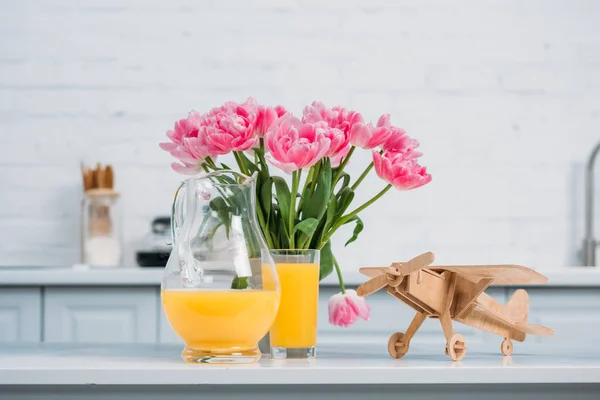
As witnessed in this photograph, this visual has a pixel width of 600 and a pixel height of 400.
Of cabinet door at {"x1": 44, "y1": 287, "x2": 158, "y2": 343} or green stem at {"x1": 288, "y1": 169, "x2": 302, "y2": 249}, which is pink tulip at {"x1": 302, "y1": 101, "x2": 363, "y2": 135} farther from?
cabinet door at {"x1": 44, "y1": 287, "x2": 158, "y2": 343}

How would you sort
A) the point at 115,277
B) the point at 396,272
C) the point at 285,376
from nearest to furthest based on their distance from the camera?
the point at 285,376 < the point at 396,272 < the point at 115,277

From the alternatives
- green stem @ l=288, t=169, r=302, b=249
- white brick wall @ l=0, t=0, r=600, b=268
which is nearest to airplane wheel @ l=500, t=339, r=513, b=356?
green stem @ l=288, t=169, r=302, b=249

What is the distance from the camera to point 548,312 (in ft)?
7.89

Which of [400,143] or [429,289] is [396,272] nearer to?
[429,289]

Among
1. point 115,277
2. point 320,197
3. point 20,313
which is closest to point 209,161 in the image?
point 320,197

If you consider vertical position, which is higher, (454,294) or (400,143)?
(400,143)

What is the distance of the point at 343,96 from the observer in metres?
2.95

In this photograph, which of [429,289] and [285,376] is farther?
[429,289]

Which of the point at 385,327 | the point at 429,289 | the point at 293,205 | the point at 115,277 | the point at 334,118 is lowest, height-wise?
the point at 385,327

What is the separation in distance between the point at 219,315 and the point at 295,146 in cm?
22

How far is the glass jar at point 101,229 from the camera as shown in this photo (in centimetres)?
270

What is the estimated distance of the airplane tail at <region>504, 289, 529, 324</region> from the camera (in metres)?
1.14

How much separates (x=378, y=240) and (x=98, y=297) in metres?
1.01

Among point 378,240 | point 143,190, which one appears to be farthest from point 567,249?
point 143,190
